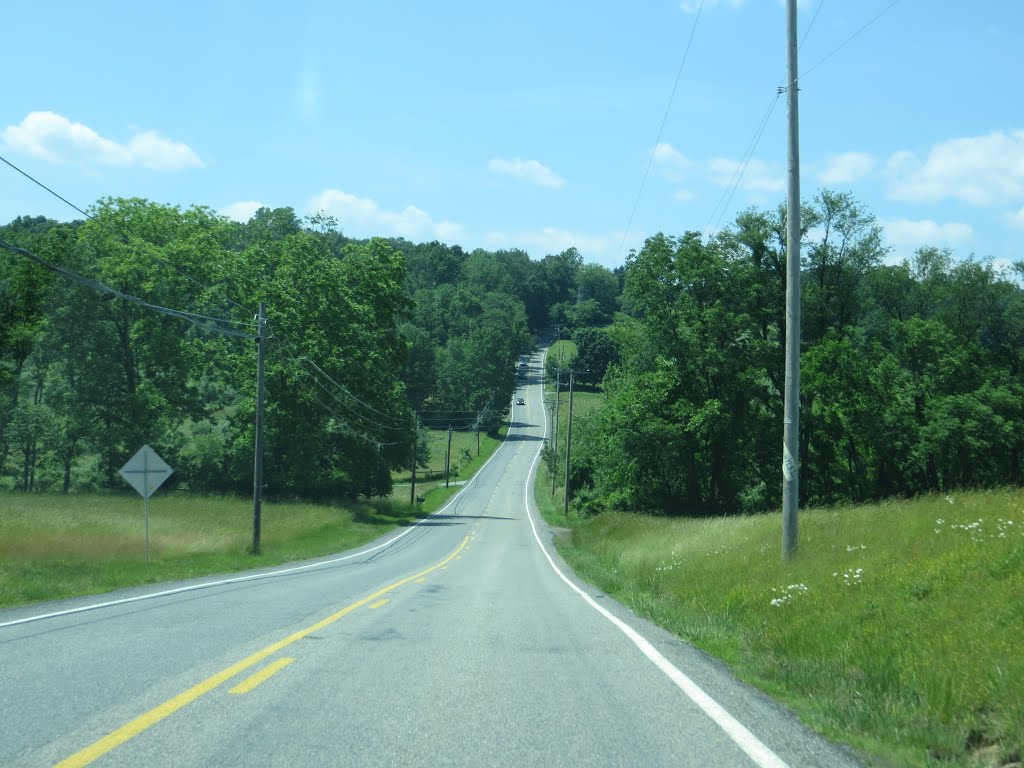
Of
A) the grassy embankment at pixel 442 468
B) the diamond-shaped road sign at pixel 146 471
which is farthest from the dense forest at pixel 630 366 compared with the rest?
the diamond-shaped road sign at pixel 146 471

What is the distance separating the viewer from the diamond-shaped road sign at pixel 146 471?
2211 cm

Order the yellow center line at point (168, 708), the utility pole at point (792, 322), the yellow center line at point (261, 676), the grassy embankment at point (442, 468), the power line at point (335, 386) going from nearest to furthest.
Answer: the yellow center line at point (168, 708) < the yellow center line at point (261, 676) < the utility pole at point (792, 322) < the power line at point (335, 386) < the grassy embankment at point (442, 468)

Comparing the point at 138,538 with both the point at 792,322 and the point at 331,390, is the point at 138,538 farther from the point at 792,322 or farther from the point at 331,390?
the point at 331,390

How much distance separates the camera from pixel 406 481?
330 ft

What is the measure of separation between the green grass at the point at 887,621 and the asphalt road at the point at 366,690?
648mm

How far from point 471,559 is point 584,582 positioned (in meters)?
10.5

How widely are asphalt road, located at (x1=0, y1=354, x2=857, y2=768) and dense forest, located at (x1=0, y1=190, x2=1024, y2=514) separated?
38.7 meters

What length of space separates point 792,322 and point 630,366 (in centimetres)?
3952

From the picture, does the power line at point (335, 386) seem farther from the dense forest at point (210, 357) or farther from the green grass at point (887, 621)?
the green grass at point (887, 621)

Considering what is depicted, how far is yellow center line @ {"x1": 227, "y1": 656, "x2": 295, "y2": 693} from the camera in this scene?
272 inches

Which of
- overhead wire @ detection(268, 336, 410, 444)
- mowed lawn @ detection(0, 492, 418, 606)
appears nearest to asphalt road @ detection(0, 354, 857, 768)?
mowed lawn @ detection(0, 492, 418, 606)

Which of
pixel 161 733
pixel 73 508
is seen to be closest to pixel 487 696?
pixel 161 733

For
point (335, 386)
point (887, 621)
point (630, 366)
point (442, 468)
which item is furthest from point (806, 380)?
point (442, 468)

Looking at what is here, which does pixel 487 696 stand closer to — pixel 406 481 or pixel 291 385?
pixel 291 385
